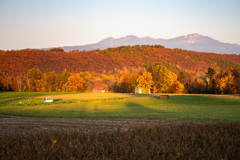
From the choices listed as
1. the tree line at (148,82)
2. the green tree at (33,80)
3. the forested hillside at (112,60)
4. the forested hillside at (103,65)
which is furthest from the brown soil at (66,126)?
the forested hillside at (112,60)

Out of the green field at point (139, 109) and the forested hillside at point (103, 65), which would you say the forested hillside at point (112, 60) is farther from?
the green field at point (139, 109)

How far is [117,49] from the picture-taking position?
19050 cm

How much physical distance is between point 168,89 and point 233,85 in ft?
77.5

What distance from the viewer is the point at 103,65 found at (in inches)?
6156

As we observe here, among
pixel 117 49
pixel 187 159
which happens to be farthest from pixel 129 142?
pixel 117 49

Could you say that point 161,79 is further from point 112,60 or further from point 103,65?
point 112,60

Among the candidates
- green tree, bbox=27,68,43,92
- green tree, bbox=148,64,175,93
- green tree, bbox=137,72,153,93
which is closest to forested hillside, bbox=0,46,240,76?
green tree, bbox=27,68,43,92

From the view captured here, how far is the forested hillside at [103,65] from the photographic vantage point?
10275cm

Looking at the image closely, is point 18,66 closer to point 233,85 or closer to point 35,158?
point 233,85

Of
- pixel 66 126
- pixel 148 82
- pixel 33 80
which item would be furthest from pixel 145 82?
pixel 66 126

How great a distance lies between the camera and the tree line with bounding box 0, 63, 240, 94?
3268 inches

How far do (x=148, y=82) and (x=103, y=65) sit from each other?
7733 centimetres

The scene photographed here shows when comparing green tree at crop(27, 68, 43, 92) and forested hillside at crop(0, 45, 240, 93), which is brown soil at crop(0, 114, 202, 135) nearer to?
forested hillside at crop(0, 45, 240, 93)

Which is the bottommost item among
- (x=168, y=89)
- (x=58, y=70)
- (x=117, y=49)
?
(x=168, y=89)
